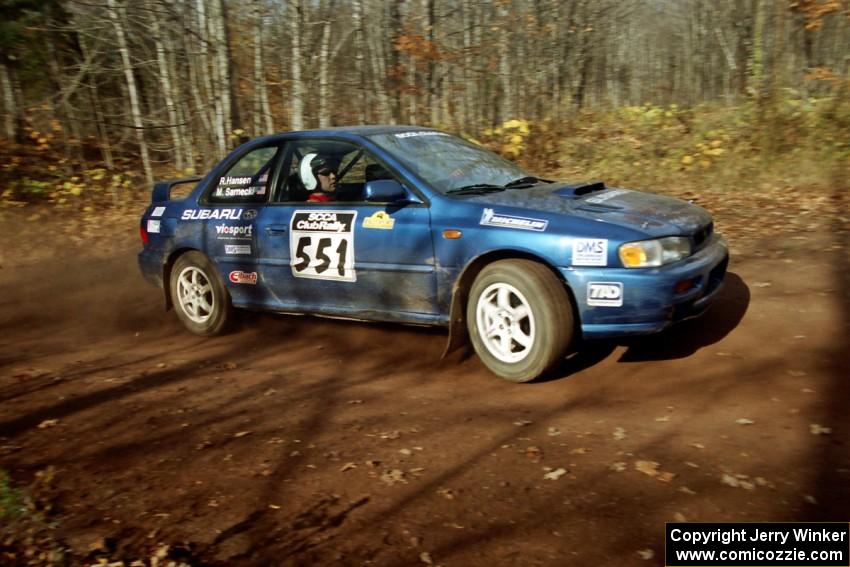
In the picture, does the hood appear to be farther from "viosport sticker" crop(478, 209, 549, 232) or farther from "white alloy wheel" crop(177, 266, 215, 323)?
"white alloy wheel" crop(177, 266, 215, 323)

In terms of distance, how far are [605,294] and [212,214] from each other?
11.5 ft

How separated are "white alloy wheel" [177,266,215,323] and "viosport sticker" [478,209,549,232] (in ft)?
9.22

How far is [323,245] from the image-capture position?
5.53 meters

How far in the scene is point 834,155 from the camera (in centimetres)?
1003

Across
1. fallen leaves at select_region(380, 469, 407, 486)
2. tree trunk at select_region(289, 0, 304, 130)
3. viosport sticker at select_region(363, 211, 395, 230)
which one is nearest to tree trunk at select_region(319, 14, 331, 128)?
tree trunk at select_region(289, 0, 304, 130)

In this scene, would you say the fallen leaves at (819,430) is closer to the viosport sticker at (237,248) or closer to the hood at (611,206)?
the hood at (611,206)

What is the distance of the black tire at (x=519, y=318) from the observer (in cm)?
453

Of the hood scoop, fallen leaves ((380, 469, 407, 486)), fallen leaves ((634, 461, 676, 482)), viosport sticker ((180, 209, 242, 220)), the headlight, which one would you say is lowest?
fallen leaves ((380, 469, 407, 486))

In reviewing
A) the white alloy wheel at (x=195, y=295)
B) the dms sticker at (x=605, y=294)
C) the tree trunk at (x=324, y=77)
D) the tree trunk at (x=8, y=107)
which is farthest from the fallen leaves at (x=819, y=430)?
the tree trunk at (x=8, y=107)

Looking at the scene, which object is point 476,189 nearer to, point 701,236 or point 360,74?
point 701,236

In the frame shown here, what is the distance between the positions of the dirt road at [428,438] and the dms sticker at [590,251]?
2.64 feet

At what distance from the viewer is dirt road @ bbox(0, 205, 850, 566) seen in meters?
3.00

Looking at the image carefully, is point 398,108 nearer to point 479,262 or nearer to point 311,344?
point 311,344

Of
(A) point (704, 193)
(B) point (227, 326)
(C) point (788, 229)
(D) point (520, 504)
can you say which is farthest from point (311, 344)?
(A) point (704, 193)
